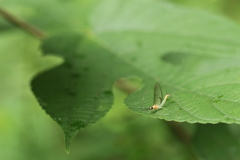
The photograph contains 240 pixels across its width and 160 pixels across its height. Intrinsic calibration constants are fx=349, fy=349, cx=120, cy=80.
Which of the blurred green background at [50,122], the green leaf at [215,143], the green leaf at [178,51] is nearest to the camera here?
the green leaf at [178,51]

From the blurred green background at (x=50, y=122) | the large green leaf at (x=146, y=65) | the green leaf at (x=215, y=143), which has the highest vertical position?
→ the large green leaf at (x=146, y=65)

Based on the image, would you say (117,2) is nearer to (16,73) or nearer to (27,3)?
(27,3)

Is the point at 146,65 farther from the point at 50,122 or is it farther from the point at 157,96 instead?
the point at 50,122

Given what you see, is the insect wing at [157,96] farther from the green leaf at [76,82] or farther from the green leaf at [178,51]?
A: the green leaf at [76,82]

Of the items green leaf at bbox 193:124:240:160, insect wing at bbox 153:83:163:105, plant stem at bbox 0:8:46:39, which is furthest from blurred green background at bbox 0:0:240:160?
insect wing at bbox 153:83:163:105

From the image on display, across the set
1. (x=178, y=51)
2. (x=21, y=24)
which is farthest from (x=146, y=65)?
(x=21, y=24)

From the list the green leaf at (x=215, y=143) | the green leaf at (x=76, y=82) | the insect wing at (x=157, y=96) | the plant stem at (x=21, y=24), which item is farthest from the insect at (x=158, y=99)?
the plant stem at (x=21, y=24)

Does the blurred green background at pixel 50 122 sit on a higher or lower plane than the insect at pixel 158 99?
lower
